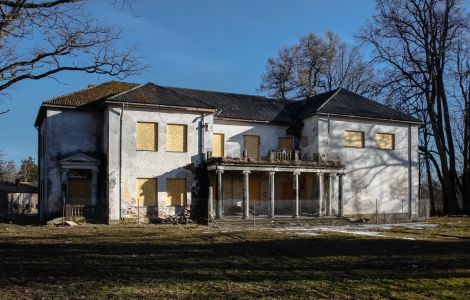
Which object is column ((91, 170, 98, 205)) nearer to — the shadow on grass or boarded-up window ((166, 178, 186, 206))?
boarded-up window ((166, 178, 186, 206))

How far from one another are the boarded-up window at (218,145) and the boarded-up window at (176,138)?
256cm

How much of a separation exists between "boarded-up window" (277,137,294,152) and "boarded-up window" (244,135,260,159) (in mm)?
1751

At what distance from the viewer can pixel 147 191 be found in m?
Result: 31.8

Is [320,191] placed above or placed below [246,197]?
above

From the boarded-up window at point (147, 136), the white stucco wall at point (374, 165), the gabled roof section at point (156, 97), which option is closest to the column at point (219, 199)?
the boarded-up window at point (147, 136)

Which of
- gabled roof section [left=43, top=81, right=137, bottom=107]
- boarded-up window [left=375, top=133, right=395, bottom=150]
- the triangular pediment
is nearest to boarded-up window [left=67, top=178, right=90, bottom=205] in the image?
the triangular pediment

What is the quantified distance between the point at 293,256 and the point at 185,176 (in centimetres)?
1833

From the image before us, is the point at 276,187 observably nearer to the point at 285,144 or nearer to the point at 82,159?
the point at 285,144

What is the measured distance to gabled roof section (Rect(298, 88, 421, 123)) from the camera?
36875mm

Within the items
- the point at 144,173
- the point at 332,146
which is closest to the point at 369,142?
the point at 332,146

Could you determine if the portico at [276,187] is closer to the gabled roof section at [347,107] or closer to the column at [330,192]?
the column at [330,192]

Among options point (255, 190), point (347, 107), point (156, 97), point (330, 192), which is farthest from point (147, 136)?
point (347, 107)

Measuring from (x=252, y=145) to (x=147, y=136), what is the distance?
299 inches

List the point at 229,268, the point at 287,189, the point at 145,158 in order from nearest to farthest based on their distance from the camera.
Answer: the point at 229,268, the point at 145,158, the point at 287,189
